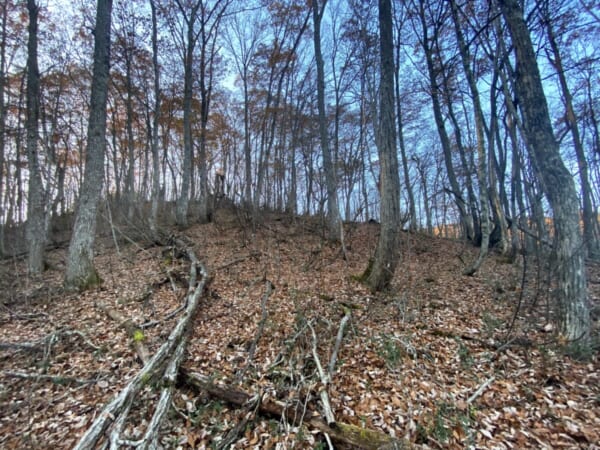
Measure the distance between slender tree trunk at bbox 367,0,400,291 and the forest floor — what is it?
61 cm

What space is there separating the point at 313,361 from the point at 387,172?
360cm

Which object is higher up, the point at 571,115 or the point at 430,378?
the point at 571,115

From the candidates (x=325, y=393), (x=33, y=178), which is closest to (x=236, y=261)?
(x=325, y=393)

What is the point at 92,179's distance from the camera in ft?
17.1

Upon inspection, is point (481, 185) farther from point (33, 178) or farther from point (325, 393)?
point (33, 178)

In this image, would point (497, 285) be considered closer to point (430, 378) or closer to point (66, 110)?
point (430, 378)

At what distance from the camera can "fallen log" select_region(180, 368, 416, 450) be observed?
2.02 m

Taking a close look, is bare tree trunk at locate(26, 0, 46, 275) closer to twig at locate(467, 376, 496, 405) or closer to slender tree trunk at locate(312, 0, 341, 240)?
slender tree trunk at locate(312, 0, 341, 240)

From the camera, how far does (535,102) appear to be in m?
3.29

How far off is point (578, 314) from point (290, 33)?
1423 centimetres

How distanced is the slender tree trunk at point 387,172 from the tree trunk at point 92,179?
5901 millimetres

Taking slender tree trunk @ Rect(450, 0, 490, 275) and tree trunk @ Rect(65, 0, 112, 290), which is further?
slender tree trunk @ Rect(450, 0, 490, 275)

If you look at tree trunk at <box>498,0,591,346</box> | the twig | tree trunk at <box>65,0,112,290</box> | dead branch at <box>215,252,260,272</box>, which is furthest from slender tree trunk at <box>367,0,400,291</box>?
tree trunk at <box>65,0,112,290</box>

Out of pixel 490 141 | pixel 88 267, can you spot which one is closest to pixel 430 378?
pixel 88 267
